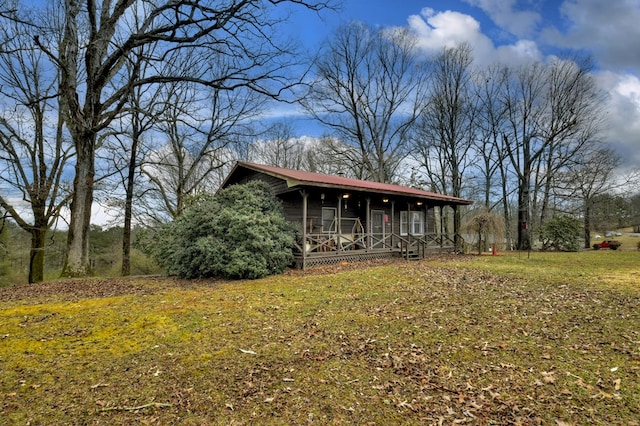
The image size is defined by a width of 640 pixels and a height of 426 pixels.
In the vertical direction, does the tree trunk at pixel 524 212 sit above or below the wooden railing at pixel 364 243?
above

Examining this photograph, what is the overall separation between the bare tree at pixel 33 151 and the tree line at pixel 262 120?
0.06 metres

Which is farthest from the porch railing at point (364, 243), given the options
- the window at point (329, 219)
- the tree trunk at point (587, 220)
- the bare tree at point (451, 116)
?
the tree trunk at point (587, 220)

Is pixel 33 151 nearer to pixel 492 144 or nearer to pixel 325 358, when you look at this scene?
pixel 325 358

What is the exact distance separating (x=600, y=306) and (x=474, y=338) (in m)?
3.64

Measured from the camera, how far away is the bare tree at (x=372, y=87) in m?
25.8

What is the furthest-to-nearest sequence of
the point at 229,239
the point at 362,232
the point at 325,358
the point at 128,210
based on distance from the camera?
1. the point at 128,210
2. the point at 362,232
3. the point at 229,239
4. the point at 325,358

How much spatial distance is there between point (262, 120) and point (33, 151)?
11.8 meters

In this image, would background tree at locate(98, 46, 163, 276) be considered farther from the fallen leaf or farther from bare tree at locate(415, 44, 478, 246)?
bare tree at locate(415, 44, 478, 246)

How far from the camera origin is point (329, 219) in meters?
15.6

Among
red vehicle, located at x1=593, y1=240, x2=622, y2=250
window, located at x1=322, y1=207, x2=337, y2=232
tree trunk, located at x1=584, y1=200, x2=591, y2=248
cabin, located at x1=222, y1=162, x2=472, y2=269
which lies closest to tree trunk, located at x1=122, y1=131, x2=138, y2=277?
cabin, located at x1=222, y1=162, x2=472, y2=269

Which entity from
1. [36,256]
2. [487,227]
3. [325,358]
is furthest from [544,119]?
[36,256]

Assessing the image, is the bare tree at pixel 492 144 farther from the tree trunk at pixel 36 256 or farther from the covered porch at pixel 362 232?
the tree trunk at pixel 36 256

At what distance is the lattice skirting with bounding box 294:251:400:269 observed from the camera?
1234 cm

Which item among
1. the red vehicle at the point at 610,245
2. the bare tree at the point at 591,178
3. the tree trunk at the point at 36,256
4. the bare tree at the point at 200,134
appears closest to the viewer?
the tree trunk at the point at 36,256
